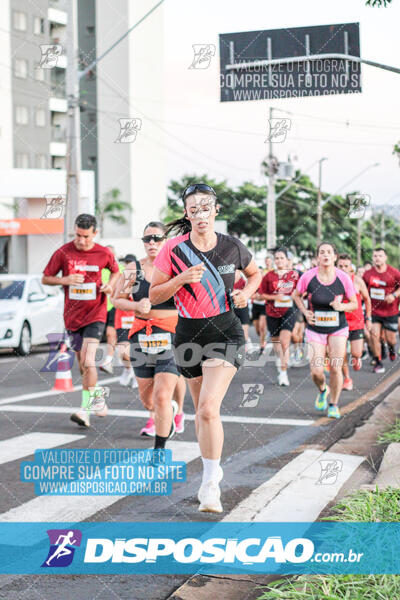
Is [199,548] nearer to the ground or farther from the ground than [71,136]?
nearer to the ground

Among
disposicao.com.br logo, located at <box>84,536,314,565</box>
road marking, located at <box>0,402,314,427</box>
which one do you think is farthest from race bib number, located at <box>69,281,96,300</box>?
disposicao.com.br logo, located at <box>84,536,314,565</box>

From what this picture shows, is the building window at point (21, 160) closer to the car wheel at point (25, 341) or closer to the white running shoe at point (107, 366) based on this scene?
the car wheel at point (25, 341)

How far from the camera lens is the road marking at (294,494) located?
5.02m

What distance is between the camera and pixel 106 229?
2630 inches

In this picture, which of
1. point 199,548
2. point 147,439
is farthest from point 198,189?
point 147,439

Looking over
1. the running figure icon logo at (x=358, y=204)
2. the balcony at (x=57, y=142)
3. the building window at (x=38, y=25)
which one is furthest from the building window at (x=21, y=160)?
the running figure icon logo at (x=358, y=204)

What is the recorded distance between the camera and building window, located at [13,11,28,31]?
52.0m

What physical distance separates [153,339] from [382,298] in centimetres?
772

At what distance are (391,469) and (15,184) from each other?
132ft

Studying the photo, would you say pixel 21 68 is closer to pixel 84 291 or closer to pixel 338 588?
pixel 84 291

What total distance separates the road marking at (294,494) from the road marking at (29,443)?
2.21m

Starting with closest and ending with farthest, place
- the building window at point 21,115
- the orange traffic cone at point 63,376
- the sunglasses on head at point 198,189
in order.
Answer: the sunglasses on head at point 198,189 < the orange traffic cone at point 63,376 < the building window at point 21,115

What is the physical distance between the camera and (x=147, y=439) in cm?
769

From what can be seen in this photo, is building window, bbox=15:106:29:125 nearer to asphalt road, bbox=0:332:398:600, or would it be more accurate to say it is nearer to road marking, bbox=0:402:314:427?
asphalt road, bbox=0:332:398:600
